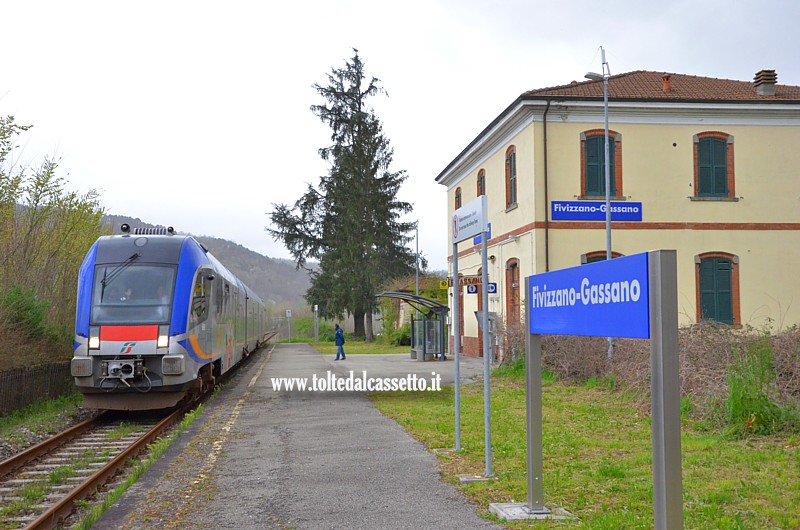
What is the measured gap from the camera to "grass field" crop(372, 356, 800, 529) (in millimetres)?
6281

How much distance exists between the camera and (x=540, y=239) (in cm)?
2317

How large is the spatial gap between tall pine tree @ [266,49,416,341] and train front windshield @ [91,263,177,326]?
31474 millimetres

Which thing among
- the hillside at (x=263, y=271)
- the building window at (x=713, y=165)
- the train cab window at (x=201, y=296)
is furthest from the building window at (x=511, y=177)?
the hillside at (x=263, y=271)

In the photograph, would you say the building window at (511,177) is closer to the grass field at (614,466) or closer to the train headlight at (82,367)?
the grass field at (614,466)

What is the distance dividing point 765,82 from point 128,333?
21.9 meters

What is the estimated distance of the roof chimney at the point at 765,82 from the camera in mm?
25109

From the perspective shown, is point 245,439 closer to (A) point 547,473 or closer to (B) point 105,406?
(B) point 105,406

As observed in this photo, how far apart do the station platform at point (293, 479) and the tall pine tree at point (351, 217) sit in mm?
31337

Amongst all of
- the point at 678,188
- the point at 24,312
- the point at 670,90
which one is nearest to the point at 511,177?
the point at 678,188

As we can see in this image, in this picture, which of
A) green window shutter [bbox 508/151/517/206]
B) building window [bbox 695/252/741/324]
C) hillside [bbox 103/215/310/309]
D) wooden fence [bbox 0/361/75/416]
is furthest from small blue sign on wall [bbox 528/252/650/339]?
hillside [bbox 103/215/310/309]

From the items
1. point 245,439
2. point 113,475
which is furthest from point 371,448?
point 113,475

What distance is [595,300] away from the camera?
5164mm

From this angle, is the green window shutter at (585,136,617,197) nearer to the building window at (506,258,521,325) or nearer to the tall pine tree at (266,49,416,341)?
the building window at (506,258,521,325)

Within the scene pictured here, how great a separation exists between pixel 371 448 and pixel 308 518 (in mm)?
3429
